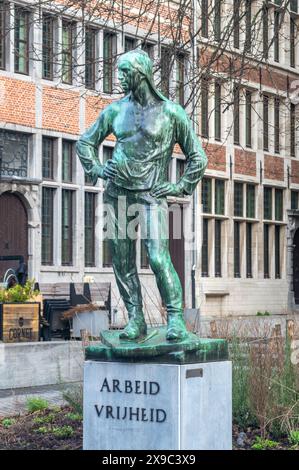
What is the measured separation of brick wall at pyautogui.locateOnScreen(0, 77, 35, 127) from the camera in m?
26.4

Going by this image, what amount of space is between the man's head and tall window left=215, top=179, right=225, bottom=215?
1087 inches

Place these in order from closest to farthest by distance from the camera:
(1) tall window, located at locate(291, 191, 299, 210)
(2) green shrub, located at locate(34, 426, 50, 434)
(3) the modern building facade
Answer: (2) green shrub, located at locate(34, 426, 50, 434) → (3) the modern building facade → (1) tall window, located at locate(291, 191, 299, 210)

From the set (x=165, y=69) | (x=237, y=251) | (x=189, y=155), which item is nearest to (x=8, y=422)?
(x=189, y=155)

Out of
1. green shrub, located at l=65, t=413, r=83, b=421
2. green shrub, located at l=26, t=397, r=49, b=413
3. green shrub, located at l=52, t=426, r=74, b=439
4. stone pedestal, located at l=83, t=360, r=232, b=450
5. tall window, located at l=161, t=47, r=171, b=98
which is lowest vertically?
green shrub, located at l=52, t=426, r=74, b=439

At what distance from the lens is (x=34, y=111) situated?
90.2 ft

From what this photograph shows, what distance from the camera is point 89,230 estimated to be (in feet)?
96.0

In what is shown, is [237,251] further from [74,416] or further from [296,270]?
[74,416]

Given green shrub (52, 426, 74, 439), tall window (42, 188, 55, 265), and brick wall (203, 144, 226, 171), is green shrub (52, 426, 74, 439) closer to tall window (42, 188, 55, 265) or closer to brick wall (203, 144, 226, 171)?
tall window (42, 188, 55, 265)

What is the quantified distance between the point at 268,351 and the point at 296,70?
30678 mm

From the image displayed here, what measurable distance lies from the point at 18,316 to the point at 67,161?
14171 millimetres

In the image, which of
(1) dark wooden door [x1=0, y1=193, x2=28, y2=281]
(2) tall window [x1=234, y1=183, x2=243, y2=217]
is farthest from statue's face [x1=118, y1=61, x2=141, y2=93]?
(2) tall window [x1=234, y1=183, x2=243, y2=217]

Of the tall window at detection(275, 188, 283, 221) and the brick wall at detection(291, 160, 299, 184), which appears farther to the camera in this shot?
the brick wall at detection(291, 160, 299, 184)
